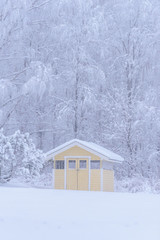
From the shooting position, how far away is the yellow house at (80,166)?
2262cm

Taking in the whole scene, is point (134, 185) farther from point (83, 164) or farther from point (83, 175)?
point (83, 164)

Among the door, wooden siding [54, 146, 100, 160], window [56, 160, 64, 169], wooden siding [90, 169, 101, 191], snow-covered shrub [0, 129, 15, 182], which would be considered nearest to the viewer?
snow-covered shrub [0, 129, 15, 182]

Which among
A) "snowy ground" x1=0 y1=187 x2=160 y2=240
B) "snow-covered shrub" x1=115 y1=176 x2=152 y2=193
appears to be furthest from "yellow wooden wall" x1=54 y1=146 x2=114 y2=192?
"snowy ground" x1=0 y1=187 x2=160 y2=240

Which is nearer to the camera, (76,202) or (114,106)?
(76,202)

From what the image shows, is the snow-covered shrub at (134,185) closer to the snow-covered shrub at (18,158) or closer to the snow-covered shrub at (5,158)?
the snow-covered shrub at (18,158)

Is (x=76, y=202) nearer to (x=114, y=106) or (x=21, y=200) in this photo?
(x=21, y=200)

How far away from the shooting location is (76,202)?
14.6 meters

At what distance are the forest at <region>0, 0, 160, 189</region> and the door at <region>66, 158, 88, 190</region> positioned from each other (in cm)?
457

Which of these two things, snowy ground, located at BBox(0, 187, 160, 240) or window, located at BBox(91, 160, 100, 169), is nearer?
snowy ground, located at BBox(0, 187, 160, 240)

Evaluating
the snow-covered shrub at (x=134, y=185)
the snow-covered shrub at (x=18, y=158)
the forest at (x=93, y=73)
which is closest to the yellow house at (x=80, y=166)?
the snow-covered shrub at (x=18, y=158)

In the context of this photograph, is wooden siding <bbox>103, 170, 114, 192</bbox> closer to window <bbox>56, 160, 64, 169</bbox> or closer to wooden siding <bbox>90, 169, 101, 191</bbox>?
wooden siding <bbox>90, 169, 101, 191</bbox>

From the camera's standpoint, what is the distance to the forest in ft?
92.5

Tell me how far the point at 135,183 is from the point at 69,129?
7.47m

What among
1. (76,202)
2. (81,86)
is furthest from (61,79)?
(76,202)
